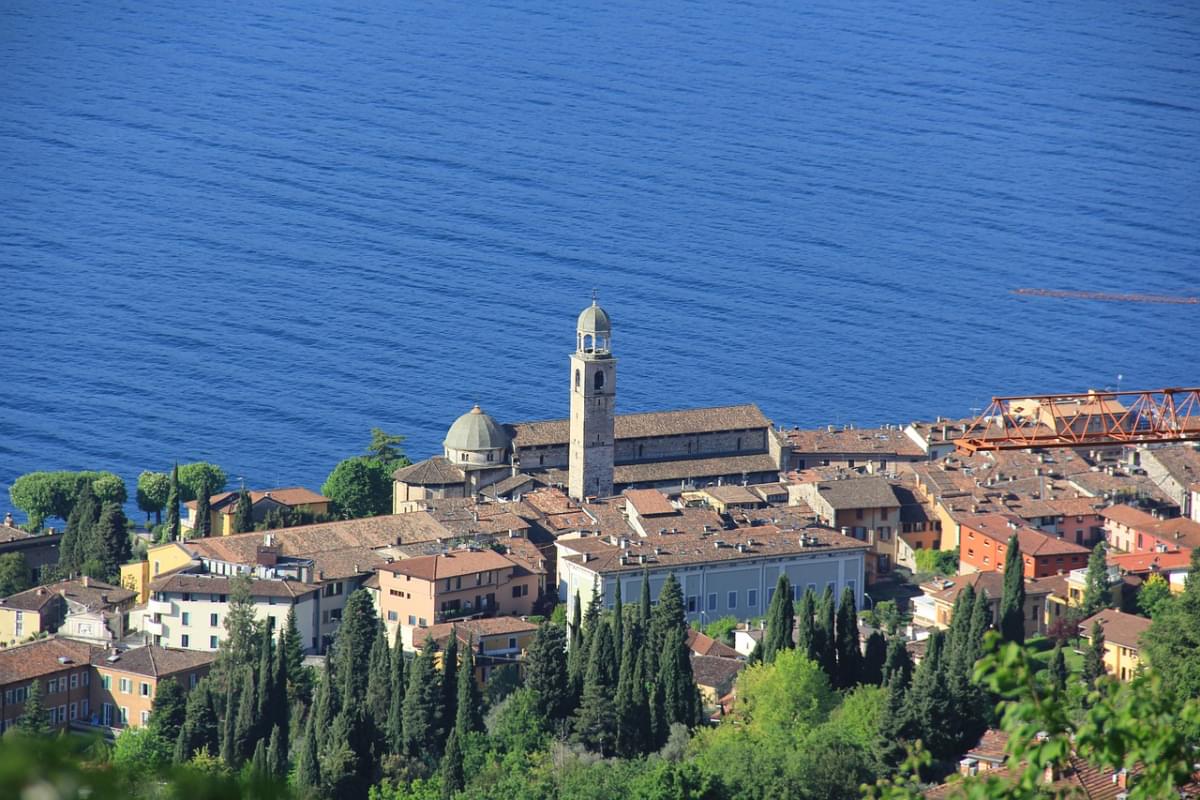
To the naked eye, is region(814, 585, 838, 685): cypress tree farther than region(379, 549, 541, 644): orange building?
No

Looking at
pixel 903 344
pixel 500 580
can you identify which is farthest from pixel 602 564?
pixel 903 344

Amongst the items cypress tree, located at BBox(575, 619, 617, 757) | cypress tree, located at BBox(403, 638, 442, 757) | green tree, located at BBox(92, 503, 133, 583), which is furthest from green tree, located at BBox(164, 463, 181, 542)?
cypress tree, located at BBox(575, 619, 617, 757)

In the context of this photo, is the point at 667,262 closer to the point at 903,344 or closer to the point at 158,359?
the point at 903,344

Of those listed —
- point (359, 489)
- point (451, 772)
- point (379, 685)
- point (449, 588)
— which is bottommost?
point (451, 772)

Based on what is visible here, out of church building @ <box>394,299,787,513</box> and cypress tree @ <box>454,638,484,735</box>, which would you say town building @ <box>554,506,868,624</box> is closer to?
church building @ <box>394,299,787,513</box>

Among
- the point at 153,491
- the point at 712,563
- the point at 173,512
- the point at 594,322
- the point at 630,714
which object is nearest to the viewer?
the point at 630,714

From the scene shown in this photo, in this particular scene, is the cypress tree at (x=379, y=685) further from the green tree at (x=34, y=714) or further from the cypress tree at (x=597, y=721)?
the green tree at (x=34, y=714)

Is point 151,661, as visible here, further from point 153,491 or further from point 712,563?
point 153,491

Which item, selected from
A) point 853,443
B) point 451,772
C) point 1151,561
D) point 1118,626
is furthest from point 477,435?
point 451,772
